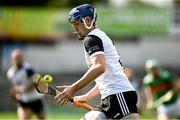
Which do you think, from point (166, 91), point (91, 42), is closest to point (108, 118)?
point (91, 42)

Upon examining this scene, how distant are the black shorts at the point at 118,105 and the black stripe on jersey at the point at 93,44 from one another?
624mm

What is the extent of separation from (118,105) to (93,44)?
0.79 meters

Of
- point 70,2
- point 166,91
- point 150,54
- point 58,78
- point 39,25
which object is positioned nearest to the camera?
point 166,91

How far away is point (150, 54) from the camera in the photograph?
41.7 metres

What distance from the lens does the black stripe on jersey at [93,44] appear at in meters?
8.77

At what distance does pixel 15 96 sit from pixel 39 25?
21.5m

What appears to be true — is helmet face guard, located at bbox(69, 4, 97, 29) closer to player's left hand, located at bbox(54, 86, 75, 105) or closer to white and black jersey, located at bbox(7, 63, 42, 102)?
player's left hand, located at bbox(54, 86, 75, 105)

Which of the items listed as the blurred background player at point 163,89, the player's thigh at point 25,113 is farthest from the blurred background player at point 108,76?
the player's thigh at point 25,113

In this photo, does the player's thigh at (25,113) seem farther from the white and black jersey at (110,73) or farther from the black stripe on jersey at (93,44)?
the black stripe on jersey at (93,44)

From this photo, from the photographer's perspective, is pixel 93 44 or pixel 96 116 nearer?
pixel 93 44

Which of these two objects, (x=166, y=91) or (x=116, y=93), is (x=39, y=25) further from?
(x=116, y=93)

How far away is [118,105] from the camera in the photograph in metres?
8.99

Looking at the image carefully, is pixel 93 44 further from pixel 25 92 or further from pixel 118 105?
pixel 25 92

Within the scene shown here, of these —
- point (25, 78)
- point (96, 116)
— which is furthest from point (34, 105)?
point (96, 116)
